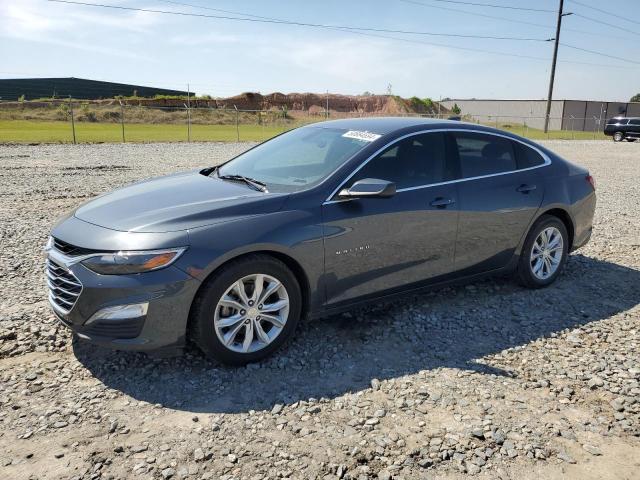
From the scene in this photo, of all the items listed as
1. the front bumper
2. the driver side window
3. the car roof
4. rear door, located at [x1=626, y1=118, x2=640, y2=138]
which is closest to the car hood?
the front bumper

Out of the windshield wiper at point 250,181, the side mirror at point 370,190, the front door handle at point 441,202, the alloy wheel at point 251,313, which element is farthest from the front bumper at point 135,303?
the front door handle at point 441,202

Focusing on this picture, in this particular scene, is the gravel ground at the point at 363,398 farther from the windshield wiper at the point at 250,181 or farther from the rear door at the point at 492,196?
the windshield wiper at the point at 250,181

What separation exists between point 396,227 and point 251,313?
52.0 inches

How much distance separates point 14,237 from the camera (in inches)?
273

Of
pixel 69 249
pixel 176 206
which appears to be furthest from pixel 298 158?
pixel 69 249

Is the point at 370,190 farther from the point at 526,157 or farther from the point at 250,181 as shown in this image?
the point at 526,157

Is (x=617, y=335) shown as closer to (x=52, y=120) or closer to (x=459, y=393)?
(x=459, y=393)

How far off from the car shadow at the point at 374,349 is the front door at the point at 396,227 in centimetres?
38

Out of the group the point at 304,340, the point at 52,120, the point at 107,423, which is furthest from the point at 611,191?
the point at 52,120

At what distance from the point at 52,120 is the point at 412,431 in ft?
156

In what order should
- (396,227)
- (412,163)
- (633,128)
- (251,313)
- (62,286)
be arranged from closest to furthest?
(62,286) < (251,313) < (396,227) < (412,163) < (633,128)

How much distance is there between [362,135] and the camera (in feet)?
14.8

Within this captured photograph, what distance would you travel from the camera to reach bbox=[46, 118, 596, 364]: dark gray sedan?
3.37 meters

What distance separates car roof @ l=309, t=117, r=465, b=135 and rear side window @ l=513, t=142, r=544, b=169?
0.66 m
